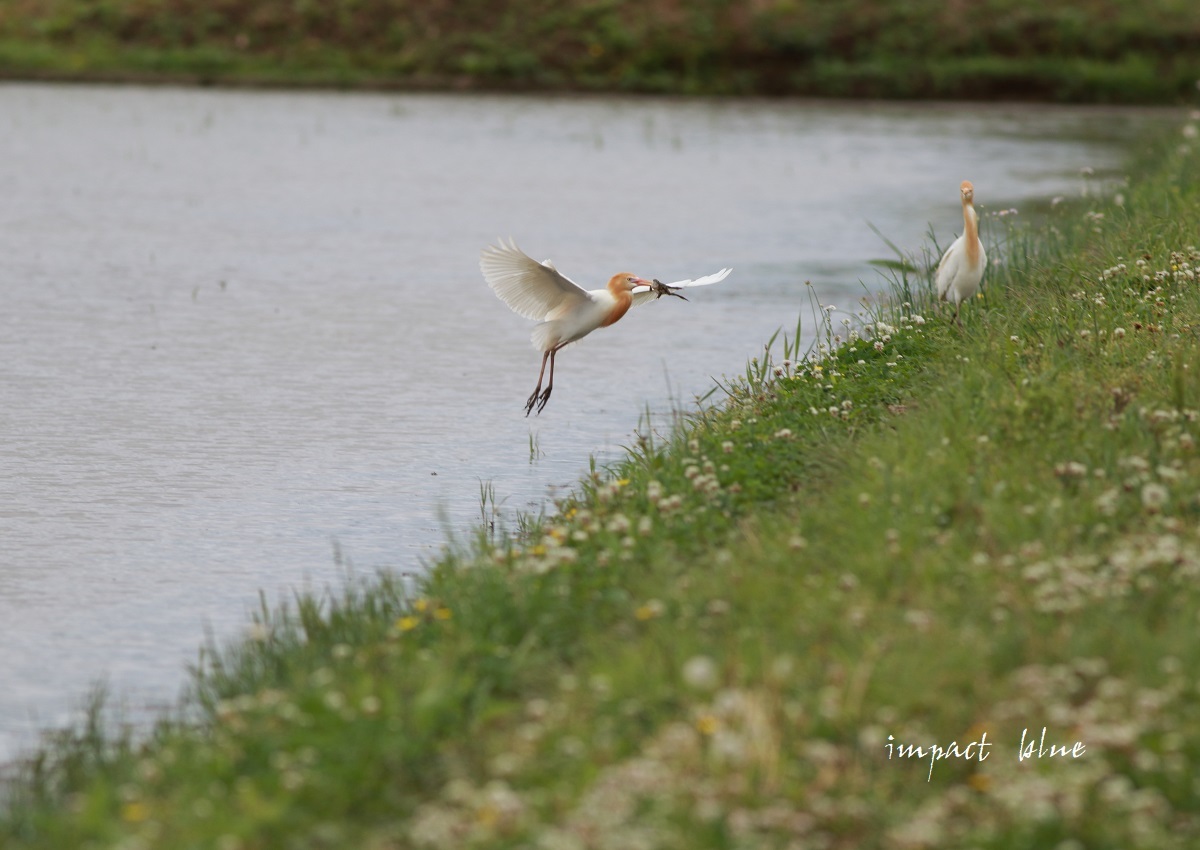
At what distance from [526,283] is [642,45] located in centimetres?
2047

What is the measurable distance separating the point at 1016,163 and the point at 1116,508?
1453 centimetres

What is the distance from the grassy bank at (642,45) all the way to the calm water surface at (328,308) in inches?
105

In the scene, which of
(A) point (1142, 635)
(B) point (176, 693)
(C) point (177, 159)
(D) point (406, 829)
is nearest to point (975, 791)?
(A) point (1142, 635)

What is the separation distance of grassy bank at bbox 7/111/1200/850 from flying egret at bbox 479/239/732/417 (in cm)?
95

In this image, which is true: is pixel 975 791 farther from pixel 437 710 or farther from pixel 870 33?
pixel 870 33

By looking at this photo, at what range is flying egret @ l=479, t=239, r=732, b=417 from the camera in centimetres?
680

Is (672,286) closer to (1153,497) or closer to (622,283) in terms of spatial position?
(622,283)

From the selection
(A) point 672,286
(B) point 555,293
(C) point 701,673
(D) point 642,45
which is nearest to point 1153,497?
(C) point 701,673

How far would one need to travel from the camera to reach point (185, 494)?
6.80 m

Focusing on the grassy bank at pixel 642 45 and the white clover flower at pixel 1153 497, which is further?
the grassy bank at pixel 642 45

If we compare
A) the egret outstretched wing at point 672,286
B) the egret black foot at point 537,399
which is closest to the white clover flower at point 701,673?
the egret outstretched wing at point 672,286

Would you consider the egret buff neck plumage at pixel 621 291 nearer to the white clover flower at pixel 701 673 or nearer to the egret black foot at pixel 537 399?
the egret black foot at pixel 537 399

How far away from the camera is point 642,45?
2667 centimetres

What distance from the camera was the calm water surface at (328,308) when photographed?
604cm
